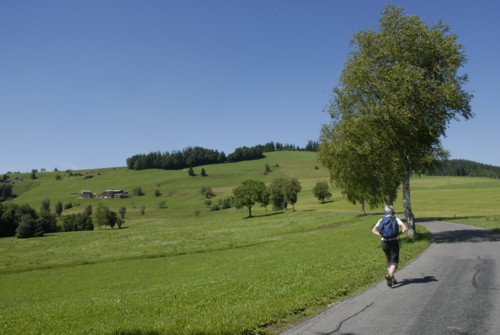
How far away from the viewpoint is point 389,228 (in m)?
14.2

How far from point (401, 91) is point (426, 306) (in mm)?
18408

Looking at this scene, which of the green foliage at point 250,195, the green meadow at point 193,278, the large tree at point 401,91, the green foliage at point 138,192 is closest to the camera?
the green meadow at point 193,278

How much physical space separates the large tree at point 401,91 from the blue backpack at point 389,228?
530 inches

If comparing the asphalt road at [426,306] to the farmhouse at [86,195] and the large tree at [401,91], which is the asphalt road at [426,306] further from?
the farmhouse at [86,195]

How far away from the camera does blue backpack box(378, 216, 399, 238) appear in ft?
46.3

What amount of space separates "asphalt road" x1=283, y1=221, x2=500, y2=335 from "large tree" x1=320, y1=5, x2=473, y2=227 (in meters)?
12.5

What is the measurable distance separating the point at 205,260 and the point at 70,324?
2792cm

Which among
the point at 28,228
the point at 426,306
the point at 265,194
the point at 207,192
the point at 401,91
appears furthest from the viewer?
the point at 207,192

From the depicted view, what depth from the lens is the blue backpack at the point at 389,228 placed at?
1412cm

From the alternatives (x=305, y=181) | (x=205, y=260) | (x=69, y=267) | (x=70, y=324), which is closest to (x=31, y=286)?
(x=69, y=267)

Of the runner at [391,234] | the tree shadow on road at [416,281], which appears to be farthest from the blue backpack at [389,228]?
the tree shadow on road at [416,281]

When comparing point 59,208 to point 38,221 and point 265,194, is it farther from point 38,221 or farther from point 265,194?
point 265,194

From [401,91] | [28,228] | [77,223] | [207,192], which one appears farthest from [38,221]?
[401,91]

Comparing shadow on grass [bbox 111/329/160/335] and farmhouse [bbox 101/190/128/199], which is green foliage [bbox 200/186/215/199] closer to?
farmhouse [bbox 101/190/128/199]
